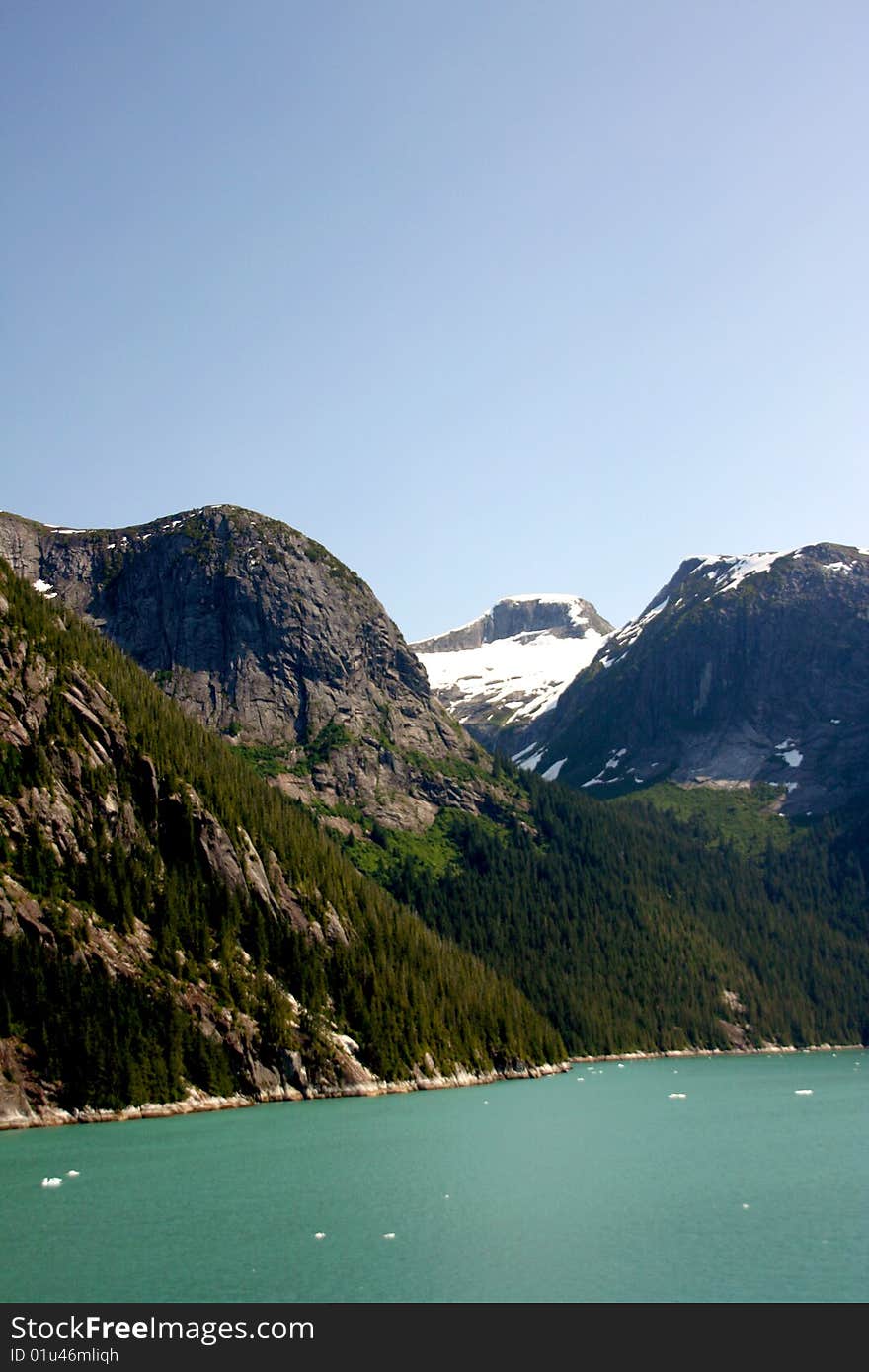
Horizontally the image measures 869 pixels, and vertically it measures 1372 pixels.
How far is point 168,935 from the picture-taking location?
436ft

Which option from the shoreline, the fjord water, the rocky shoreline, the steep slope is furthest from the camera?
the steep slope

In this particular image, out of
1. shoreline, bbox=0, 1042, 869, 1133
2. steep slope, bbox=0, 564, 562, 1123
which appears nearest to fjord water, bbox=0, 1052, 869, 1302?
shoreline, bbox=0, 1042, 869, 1133

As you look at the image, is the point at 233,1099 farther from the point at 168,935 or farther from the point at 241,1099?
the point at 168,935

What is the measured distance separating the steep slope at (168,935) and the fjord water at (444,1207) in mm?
8730

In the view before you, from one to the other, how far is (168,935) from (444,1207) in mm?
72075

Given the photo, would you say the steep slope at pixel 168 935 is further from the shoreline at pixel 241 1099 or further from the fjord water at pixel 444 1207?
the fjord water at pixel 444 1207

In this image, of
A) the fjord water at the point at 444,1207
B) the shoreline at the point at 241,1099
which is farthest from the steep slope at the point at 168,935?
the fjord water at the point at 444,1207

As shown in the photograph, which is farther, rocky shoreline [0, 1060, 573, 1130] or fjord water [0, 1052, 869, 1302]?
rocky shoreline [0, 1060, 573, 1130]

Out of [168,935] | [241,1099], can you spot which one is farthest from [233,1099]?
[168,935]

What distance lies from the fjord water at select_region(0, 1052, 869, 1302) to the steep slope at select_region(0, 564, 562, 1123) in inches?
344

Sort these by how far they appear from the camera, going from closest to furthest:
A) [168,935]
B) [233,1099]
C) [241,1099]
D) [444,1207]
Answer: [444,1207], [233,1099], [241,1099], [168,935]

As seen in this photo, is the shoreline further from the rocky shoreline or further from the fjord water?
the fjord water

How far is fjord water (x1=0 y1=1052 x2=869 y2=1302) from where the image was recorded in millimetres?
49594

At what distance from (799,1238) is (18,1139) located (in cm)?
6563
